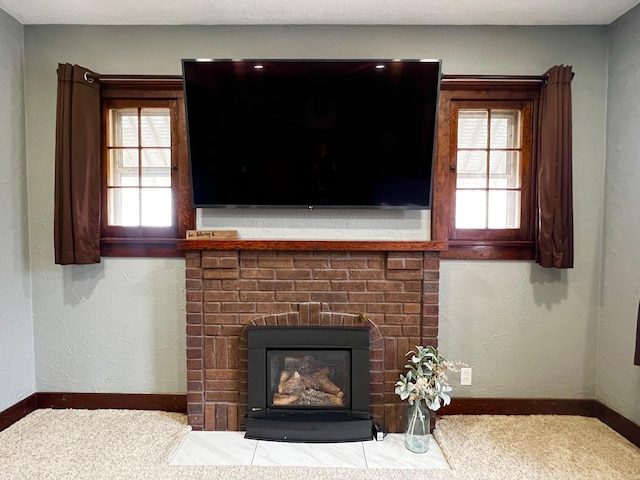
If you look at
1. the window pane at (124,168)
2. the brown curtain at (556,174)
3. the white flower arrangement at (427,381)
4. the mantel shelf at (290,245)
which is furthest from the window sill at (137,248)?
the brown curtain at (556,174)

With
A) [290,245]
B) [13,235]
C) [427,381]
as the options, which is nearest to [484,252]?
[427,381]

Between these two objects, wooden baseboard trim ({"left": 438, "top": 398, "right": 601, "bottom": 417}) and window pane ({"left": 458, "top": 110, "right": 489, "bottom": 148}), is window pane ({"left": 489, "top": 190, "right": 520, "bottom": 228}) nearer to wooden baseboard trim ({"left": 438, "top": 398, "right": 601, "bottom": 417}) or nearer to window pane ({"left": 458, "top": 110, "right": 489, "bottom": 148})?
window pane ({"left": 458, "top": 110, "right": 489, "bottom": 148})

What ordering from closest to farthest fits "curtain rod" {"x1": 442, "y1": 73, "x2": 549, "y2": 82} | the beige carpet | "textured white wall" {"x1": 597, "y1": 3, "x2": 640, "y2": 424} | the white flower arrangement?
the beige carpet → the white flower arrangement → "textured white wall" {"x1": 597, "y1": 3, "x2": 640, "y2": 424} → "curtain rod" {"x1": 442, "y1": 73, "x2": 549, "y2": 82}

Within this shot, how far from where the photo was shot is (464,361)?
8.61 ft

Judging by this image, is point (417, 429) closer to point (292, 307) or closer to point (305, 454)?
Result: point (305, 454)

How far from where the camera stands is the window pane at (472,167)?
2619 mm

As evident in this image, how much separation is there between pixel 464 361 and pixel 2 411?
9.81ft

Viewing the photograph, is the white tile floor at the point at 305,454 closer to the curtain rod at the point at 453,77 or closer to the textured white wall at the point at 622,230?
the textured white wall at the point at 622,230

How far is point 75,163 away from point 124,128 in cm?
40

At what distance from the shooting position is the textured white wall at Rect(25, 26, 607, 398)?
8.35 ft

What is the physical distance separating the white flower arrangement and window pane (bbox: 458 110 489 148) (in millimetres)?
1385

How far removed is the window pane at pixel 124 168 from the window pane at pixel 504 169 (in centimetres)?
244

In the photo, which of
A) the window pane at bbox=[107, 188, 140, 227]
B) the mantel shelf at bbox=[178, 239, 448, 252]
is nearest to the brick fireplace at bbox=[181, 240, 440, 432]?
the mantel shelf at bbox=[178, 239, 448, 252]

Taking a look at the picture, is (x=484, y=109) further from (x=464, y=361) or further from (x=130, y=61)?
(x=130, y=61)
